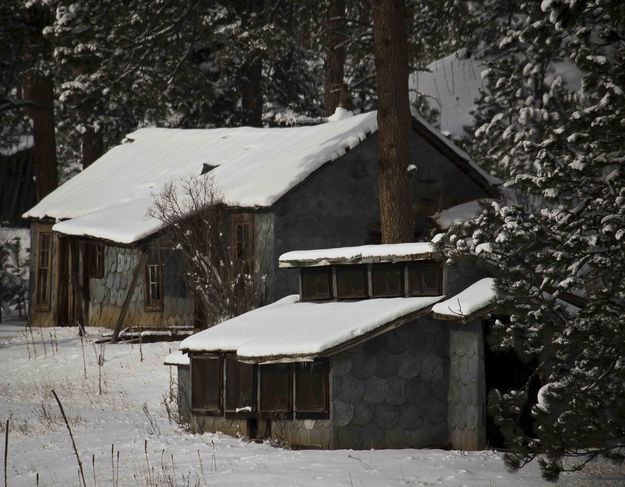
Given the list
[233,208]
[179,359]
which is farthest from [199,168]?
[179,359]

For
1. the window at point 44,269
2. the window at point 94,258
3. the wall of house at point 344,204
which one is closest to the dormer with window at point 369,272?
the wall of house at point 344,204

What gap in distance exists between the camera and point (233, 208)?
73.1 feet

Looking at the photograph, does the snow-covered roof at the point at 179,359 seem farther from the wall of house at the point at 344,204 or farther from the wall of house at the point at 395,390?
the wall of house at the point at 344,204

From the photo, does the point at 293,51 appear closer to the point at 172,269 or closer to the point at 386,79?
the point at 172,269

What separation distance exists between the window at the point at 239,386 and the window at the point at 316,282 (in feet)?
6.02

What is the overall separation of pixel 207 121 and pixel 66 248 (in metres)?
7.49

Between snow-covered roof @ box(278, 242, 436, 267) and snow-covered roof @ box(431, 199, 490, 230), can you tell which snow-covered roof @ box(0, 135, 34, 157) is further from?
snow-covered roof @ box(278, 242, 436, 267)

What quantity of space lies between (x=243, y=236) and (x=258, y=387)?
26.7 feet

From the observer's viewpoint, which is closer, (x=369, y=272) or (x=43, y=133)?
(x=369, y=272)

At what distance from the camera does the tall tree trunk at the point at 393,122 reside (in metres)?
18.4

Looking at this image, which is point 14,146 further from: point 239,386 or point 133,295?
point 239,386

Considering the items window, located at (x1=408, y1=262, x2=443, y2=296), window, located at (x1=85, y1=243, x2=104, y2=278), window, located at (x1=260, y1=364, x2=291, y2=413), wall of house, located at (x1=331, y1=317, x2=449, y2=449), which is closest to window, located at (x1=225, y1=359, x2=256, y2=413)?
window, located at (x1=260, y1=364, x2=291, y2=413)

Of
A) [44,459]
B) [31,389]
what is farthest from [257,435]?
[31,389]

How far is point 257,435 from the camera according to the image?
15000 mm
